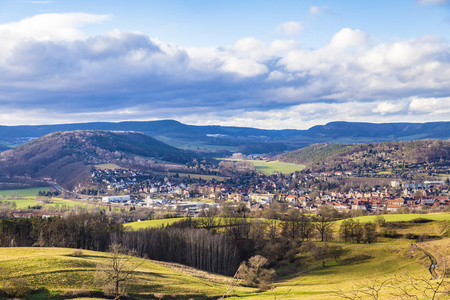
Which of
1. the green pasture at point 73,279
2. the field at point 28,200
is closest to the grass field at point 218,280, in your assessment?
the green pasture at point 73,279

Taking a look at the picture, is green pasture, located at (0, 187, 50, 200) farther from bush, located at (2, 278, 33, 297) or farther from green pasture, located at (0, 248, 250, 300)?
bush, located at (2, 278, 33, 297)

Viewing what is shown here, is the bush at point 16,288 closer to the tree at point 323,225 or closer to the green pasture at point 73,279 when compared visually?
the green pasture at point 73,279

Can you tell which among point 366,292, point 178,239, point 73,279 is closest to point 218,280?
point 73,279

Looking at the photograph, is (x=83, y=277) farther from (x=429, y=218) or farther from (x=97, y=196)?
(x=97, y=196)

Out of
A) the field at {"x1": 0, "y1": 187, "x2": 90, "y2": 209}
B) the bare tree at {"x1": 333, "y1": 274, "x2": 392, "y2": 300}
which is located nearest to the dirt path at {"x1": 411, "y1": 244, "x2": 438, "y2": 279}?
the bare tree at {"x1": 333, "y1": 274, "x2": 392, "y2": 300}

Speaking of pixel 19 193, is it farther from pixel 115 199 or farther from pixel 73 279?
pixel 73 279

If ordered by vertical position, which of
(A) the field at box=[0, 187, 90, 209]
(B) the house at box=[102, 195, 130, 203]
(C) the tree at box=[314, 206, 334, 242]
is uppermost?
(C) the tree at box=[314, 206, 334, 242]
